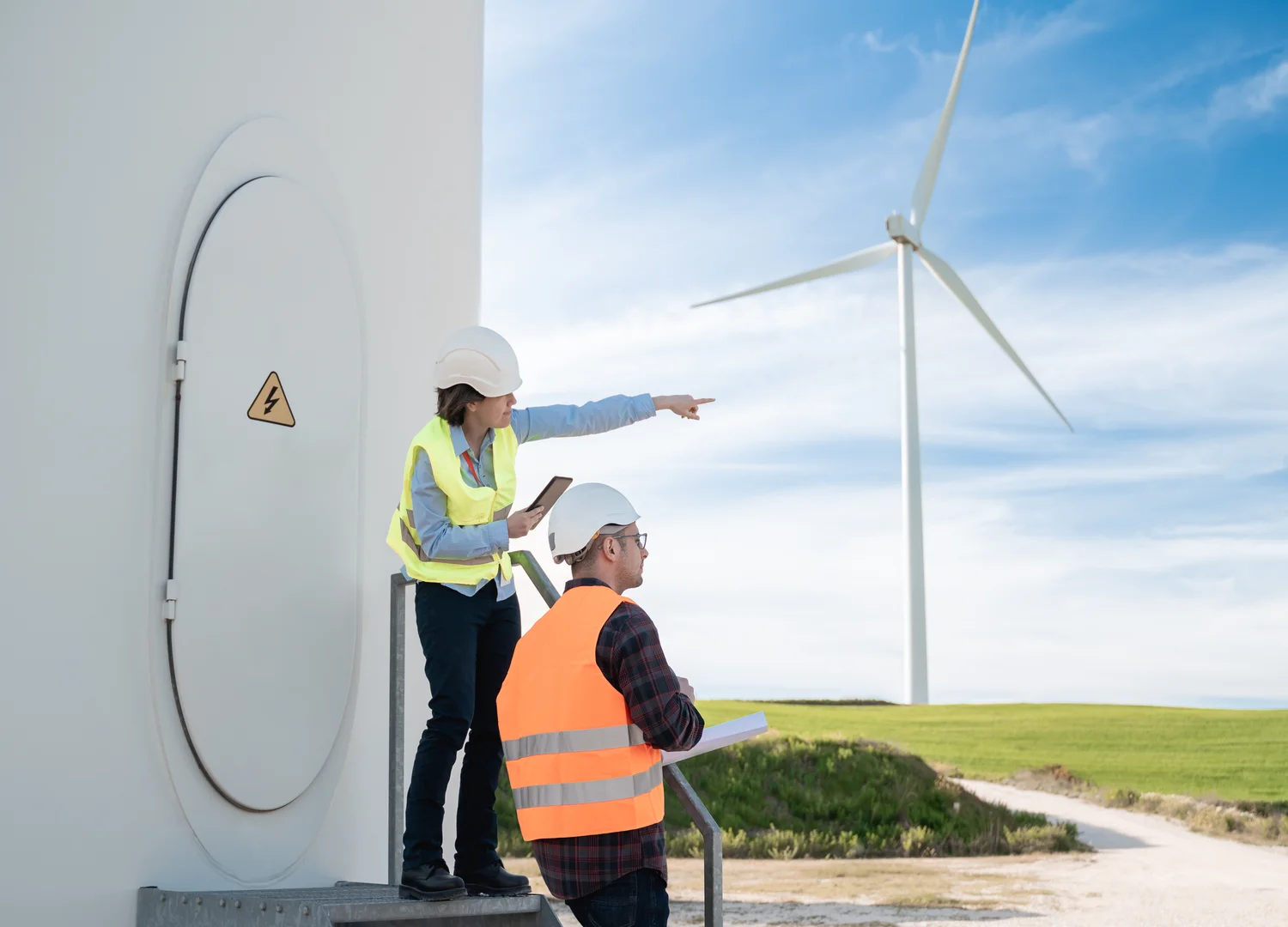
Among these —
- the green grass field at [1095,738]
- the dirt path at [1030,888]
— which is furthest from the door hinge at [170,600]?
the green grass field at [1095,738]

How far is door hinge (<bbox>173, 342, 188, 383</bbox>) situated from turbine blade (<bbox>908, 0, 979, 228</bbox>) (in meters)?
21.6

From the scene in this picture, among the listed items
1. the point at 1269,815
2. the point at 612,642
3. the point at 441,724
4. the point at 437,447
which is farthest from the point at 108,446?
the point at 1269,815

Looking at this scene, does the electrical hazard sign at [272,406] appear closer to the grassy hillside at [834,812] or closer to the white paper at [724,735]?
the white paper at [724,735]

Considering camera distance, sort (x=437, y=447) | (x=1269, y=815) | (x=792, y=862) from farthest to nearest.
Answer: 1. (x=1269, y=815)
2. (x=792, y=862)
3. (x=437, y=447)

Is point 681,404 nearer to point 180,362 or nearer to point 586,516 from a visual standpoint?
point 586,516

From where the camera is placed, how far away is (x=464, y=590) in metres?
3.86

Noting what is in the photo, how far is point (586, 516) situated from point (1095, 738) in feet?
79.6

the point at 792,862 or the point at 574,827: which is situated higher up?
the point at 574,827

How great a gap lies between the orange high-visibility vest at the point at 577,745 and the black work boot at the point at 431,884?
388mm

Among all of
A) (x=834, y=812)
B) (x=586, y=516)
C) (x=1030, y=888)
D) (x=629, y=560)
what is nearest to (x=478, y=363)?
(x=586, y=516)

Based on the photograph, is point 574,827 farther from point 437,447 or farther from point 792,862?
point 792,862

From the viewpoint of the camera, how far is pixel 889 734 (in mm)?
24797

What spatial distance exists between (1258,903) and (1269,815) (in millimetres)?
8580

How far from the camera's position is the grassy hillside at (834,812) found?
18.8 m
